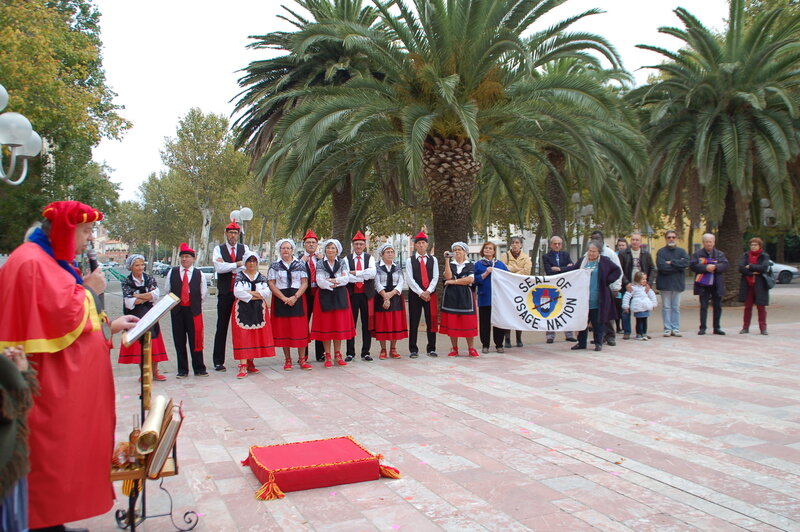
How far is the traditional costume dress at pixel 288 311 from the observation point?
974 centimetres

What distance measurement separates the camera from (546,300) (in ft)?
37.3

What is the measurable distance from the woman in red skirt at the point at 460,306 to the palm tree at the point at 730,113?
8.94m

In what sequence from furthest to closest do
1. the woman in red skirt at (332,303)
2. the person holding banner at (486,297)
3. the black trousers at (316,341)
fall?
1. the person holding banner at (486,297)
2. the black trousers at (316,341)
3. the woman in red skirt at (332,303)

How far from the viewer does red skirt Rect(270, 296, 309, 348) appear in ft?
31.9

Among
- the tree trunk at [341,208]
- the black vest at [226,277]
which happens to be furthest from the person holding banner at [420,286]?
the tree trunk at [341,208]

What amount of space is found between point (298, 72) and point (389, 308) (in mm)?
10366

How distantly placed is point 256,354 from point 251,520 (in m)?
5.31

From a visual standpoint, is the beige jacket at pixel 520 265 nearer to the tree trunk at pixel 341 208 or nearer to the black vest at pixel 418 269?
the black vest at pixel 418 269

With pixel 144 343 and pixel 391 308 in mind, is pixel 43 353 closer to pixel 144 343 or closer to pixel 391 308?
pixel 144 343

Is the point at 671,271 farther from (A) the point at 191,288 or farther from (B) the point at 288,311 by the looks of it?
(A) the point at 191,288

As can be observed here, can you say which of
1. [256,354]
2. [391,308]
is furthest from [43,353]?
[391,308]

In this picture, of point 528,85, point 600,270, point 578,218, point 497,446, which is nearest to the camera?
point 497,446

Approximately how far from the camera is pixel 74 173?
96.2ft

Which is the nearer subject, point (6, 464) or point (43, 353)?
point (6, 464)
